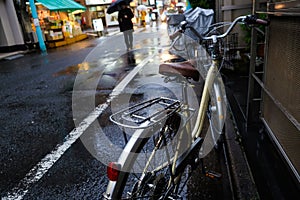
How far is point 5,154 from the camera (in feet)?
12.4

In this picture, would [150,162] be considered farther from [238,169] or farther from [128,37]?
[128,37]

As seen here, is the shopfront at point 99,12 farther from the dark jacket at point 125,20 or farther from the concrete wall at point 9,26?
the dark jacket at point 125,20

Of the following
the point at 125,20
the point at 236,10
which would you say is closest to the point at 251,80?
the point at 236,10

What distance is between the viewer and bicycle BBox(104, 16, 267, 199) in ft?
6.01

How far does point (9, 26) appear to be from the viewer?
53.8 feet

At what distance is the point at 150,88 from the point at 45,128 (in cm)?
266

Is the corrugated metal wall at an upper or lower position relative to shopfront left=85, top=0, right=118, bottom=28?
lower

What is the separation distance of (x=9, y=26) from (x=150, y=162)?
17.8m

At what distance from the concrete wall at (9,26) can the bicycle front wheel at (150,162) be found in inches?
680

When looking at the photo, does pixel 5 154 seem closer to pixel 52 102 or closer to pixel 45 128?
pixel 45 128

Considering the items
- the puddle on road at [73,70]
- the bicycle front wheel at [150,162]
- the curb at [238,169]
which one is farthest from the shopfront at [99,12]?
the bicycle front wheel at [150,162]

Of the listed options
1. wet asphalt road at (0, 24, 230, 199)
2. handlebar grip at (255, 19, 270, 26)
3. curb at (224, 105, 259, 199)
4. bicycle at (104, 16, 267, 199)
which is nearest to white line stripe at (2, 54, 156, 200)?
wet asphalt road at (0, 24, 230, 199)

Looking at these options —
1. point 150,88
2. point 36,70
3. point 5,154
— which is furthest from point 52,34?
point 5,154

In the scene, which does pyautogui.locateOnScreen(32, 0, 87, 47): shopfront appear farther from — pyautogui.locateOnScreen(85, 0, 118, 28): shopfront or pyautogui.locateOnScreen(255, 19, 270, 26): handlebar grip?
pyautogui.locateOnScreen(85, 0, 118, 28): shopfront
